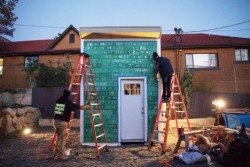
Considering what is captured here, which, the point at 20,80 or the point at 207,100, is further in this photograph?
the point at 20,80

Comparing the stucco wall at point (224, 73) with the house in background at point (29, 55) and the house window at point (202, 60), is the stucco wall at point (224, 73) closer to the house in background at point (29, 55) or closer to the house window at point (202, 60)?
the house window at point (202, 60)

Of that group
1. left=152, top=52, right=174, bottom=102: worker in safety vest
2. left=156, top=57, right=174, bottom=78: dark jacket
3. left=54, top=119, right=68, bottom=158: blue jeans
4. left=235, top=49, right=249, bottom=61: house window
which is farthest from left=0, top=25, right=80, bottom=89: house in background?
left=235, top=49, right=249, bottom=61: house window

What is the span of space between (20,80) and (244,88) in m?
21.0

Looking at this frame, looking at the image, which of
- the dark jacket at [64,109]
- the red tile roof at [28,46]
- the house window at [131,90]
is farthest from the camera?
the red tile roof at [28,46]

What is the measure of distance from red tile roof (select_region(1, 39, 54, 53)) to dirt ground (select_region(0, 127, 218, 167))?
15223 millimetres

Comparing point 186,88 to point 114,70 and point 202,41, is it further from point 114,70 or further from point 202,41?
point 114,70

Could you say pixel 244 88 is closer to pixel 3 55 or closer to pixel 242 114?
pixel 242 114

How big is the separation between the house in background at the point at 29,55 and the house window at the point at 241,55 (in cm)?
1505

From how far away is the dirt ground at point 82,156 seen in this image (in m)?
5.98

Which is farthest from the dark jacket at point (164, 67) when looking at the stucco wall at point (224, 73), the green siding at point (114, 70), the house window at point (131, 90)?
the stucco wall at point (224, 73)

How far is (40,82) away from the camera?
15906mm

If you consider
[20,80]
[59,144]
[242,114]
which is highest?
[20,80]

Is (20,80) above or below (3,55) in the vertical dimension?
below

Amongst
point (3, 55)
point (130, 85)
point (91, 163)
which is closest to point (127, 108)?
point (130, 85)
